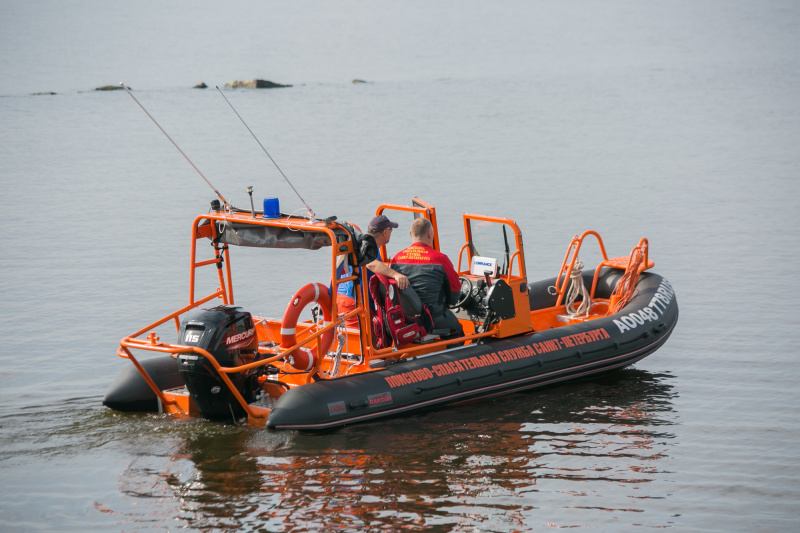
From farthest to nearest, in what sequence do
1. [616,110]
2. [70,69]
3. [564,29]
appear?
[564,29] → [70,69] → [616,110]

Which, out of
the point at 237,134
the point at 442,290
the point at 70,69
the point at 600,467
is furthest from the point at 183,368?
the point at 70,69

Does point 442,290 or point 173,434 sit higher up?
point 442,290

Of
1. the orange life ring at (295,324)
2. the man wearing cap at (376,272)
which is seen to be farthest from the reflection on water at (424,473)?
the man wearing cap at (376,272)

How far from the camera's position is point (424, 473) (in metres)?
6.55

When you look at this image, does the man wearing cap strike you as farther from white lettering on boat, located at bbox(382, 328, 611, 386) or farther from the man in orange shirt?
white lettering on boat, located at bbox(382, 328, 611, 386)

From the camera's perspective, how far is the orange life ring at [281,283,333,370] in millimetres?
7066

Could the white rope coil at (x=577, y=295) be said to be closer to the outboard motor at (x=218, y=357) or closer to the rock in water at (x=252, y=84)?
the outboard motor at (x=218, y=357)

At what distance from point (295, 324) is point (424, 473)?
151 cm

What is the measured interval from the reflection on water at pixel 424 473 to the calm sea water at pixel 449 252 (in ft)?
0.08

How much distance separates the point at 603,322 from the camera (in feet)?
28.3

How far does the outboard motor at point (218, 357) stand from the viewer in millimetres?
6719

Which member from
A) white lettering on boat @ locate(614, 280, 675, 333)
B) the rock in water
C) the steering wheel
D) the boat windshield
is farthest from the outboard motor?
the rock in water

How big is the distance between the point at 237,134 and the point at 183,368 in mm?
22970

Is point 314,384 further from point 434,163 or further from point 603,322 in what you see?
point 434,163
